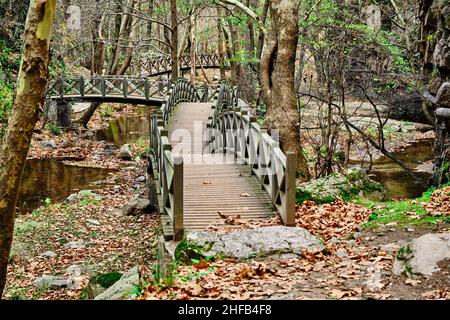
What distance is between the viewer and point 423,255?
5.55 m

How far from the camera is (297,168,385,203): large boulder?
10.0 meters

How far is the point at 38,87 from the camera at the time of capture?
698cm

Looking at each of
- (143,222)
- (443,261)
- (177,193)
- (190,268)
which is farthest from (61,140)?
(443,261)

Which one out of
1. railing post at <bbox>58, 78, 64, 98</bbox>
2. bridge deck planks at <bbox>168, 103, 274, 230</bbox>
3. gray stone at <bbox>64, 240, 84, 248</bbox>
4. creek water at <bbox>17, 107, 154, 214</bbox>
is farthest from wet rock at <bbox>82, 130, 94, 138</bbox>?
gray stone at <bbox>64, 240, 84, 248</bbox>

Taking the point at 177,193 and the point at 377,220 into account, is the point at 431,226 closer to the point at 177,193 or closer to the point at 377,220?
the point at 377,220

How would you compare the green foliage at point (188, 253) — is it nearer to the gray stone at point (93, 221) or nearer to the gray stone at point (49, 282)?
the gray stone at point (49, 282)

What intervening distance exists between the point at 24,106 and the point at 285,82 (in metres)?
6.56

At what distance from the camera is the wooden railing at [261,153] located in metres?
8.35

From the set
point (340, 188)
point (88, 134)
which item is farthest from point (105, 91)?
point (340, 188)

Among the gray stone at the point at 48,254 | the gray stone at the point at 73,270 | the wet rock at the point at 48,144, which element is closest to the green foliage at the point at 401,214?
the gray stone at the point at 73,270

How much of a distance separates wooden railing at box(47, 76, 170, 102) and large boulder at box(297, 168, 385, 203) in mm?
17356

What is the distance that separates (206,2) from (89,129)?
10.8 metres

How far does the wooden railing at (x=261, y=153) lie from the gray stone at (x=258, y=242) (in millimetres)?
1330

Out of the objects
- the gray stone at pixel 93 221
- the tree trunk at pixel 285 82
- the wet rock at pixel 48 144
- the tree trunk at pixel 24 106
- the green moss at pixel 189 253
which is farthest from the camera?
the wet rock at pixel 48 144
